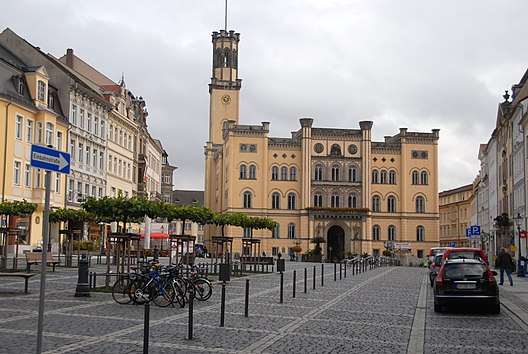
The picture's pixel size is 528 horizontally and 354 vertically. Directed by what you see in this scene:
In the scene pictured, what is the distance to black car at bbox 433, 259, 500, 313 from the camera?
18109 millimetres

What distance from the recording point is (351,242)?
94.8 metres

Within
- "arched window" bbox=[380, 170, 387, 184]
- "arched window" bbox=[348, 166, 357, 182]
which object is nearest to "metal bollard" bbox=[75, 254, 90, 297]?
"arched window" bbox=[348, 166, 357, 182]

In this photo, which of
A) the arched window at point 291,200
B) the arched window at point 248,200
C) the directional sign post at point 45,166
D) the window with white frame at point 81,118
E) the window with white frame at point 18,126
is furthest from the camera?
the arched window at point 291,200

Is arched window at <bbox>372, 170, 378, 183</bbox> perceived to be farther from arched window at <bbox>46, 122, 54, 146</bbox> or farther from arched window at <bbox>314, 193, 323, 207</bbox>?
arched window at <bbox>46, 122, 54, 146</bbox>

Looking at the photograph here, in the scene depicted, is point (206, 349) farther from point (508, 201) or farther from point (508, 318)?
point (508, 201)

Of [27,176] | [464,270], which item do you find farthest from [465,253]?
[27,176]

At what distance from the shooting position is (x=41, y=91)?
4853 cm

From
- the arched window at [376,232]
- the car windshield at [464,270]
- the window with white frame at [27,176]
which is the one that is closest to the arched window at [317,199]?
the arched window at [376,232]

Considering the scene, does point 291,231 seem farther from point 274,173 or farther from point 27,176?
point 27,176

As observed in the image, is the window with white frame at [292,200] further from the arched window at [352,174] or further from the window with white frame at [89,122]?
the window with white frame at [89,122]

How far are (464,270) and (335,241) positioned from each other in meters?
80.2

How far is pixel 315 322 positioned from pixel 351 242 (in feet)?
262

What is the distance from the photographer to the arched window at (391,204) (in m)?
97.8

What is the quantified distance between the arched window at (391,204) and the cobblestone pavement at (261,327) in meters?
76.9
